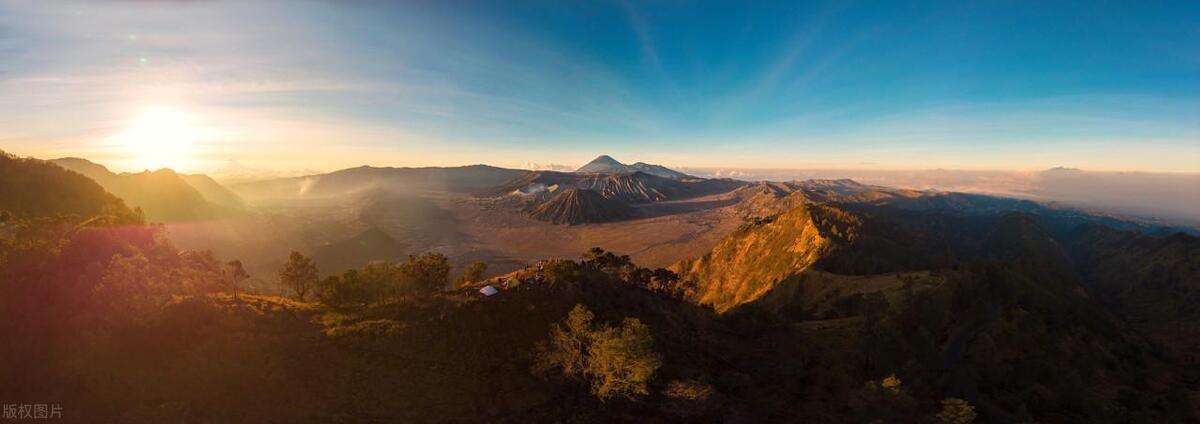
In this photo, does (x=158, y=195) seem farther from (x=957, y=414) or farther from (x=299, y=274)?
(x=957, y=414)

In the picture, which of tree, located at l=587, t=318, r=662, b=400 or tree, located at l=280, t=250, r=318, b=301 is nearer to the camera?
tree, located at l=587, t=318, r=662, b=400

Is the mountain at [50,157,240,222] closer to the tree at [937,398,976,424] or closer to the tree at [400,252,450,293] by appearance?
the tree at [400,252,450,293]

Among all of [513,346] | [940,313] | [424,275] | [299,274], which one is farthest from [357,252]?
[940,313]

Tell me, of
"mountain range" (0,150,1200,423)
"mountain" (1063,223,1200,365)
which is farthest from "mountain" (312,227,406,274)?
"mountain" (1063,223,1200,365)

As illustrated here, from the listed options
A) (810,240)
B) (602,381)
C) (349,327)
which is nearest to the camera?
(602,381)

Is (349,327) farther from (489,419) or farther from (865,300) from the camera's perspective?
(865,300)

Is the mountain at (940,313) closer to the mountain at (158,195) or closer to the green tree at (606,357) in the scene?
the green tree at (606,357)

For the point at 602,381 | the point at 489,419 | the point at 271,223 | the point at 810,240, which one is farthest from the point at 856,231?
the point at 271,223
